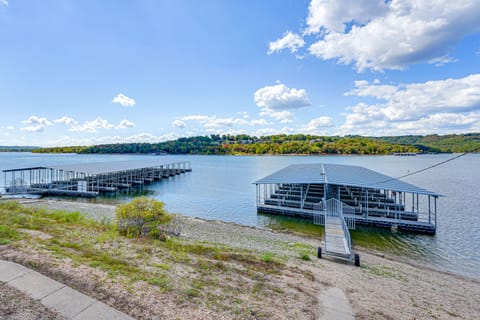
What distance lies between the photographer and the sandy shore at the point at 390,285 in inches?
205

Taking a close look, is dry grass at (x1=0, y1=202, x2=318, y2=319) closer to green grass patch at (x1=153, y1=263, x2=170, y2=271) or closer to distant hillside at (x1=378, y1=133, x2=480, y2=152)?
green grass patch at (x1=153, y1=263, x2=170, y2=271)

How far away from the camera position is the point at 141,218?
29.3ft

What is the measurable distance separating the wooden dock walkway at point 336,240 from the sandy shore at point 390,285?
0.52 m

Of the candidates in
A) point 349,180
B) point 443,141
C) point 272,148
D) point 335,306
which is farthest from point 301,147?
point 335,306

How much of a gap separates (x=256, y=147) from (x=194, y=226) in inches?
4573

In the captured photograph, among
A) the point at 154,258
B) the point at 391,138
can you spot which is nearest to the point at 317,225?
the point at 154,258

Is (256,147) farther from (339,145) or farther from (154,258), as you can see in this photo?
(154,258)

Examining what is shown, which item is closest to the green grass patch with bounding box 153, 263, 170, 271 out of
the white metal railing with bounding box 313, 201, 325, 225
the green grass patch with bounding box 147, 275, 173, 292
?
the green grass patch with bounding box 147, 275, 173, 292

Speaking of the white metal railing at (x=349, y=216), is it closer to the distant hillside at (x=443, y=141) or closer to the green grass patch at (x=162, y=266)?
the green grass patch at (x=162, y=266)

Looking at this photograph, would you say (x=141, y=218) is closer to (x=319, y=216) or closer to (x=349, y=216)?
(x=319, y=216)

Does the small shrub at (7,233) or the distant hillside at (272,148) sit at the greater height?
the distant hillside at (272,148)

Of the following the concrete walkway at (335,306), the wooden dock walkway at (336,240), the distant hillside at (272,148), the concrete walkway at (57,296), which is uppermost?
the distant hillside at (272,148)

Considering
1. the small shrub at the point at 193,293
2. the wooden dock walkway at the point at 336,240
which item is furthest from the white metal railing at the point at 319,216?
the small shrub at the point at 193,293

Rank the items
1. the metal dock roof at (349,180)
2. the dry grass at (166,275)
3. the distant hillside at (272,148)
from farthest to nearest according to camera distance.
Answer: the distant hillside at (272,148)
the metal dock roof at (349,180)
the dry grass at (166,275)
